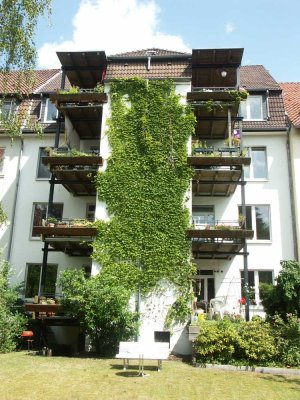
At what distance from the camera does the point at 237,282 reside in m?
22.6

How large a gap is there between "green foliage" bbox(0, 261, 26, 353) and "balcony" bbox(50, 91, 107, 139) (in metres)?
8.32

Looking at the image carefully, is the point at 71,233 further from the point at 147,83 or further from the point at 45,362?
the point at 147,83

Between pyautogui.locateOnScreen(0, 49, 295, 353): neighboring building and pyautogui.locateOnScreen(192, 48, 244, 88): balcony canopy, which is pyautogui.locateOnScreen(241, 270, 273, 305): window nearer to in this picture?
pyautogui.locateOnScreen(0, 49, 295, 353): neighboring building

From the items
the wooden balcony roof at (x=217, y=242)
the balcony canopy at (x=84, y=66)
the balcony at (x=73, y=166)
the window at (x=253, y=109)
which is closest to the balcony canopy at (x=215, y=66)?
the window at (x=253, y=109)

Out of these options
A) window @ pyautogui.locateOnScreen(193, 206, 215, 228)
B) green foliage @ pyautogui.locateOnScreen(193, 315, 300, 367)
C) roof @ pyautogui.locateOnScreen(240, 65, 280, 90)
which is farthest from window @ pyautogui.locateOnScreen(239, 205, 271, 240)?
green foliage @ pyautogui.locateOnScreen(193, 315, 300, 367)

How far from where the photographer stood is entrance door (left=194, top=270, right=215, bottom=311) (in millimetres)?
22453

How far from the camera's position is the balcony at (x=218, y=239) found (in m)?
19.8

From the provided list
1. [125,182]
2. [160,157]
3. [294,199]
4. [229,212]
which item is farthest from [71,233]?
[294,199]

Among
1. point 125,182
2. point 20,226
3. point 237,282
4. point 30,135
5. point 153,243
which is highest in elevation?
point 30,135

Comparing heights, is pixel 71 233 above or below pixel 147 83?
below

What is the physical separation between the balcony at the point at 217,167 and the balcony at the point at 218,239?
2.58 metres

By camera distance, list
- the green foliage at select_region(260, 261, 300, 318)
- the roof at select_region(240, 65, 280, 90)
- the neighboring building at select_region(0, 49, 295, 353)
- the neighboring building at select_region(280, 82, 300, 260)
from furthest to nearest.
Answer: the roof at select_region(240, 65, 280, 90) → the neighboring building at select_region(280, 82, 300, 260) → the neighboring building at select_region(0, 49, 295, 353) → the green foliage at select_region(260, 261, 300, 318)

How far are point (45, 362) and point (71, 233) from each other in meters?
6.38

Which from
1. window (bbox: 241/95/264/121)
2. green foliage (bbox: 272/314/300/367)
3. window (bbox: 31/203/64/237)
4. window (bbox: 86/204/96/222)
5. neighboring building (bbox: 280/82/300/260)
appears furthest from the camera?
window (bbox: 241/95/264/121)
